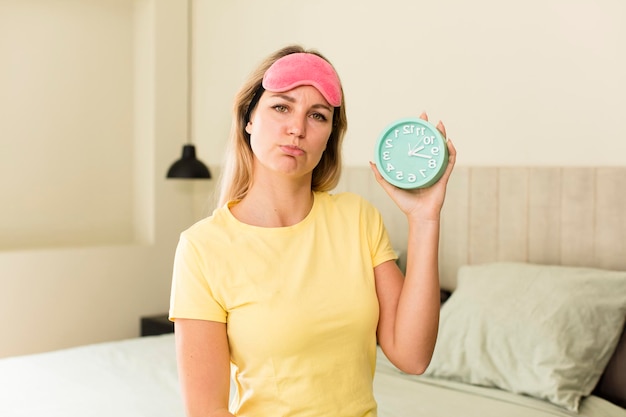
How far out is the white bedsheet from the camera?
7.18 feet

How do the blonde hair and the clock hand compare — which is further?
the blonde hair

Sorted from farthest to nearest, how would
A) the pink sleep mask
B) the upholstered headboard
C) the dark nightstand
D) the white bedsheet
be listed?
the dark nightstand
the upholstered headboard
the white bedsheet
the pink sleep mask

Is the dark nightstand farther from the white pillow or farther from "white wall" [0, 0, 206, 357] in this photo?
the white pillow

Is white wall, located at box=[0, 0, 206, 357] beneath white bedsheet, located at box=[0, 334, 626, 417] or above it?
above

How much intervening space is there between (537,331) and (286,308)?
50.6 inches

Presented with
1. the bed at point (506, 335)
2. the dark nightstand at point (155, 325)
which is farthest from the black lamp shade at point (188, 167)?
the bed at point (506, 335)

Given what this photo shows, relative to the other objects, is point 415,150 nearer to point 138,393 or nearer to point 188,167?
point 138,393

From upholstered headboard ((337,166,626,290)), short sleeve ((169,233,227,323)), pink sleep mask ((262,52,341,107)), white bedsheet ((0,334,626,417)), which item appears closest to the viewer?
short sleeve ((169,233,227,323))

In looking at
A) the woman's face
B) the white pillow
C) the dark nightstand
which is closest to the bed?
the white pillow

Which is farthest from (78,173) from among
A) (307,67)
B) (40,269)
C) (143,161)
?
(307,67)

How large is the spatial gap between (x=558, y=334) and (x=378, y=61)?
1627 millimetres

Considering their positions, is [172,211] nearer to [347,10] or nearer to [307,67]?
[347,10]

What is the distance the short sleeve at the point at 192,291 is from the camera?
1283 mm

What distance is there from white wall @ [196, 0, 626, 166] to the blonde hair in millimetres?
1439
